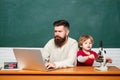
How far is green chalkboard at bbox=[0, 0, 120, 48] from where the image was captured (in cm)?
396

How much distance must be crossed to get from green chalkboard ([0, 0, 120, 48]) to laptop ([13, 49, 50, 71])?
1.34 metres

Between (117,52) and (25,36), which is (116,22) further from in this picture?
(25,36)

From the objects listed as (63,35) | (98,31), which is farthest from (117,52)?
(63,35)

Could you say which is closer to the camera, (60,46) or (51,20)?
(60,46)

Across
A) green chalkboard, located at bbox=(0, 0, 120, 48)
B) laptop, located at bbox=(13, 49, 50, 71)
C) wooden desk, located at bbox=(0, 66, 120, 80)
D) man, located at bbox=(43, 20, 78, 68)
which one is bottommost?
wooden desk, located at bbox=(0, 66, 120, 80)

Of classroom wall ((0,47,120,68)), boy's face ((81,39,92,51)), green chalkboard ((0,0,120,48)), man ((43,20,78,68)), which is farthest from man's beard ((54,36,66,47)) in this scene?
classroom wall ((0,47,120,68))

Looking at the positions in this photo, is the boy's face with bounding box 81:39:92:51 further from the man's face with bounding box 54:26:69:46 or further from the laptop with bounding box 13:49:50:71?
the laptop with bounding box 13:49:50:71

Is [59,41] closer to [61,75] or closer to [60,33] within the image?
[60,33]

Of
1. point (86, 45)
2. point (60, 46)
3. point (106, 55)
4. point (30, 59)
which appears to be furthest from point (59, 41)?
point (106, 55)

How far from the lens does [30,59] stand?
8.32 ft

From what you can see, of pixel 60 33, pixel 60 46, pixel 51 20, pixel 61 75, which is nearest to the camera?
pixel 61 75

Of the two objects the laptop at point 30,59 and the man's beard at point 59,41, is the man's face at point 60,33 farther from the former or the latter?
the laptop at point 30,59

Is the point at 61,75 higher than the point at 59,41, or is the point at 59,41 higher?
the point at 59,41

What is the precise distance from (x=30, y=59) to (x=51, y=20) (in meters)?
1.54
